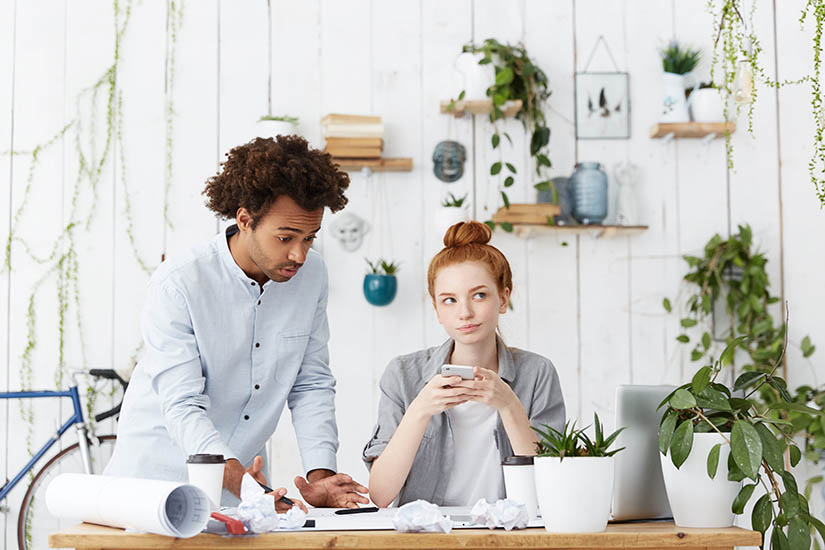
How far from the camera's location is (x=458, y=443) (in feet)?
6.40

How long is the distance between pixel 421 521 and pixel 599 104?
2593 millimetres

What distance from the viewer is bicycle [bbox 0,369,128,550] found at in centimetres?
329

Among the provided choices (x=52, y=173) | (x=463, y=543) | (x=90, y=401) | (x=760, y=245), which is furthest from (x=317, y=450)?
(x=760, y=245)

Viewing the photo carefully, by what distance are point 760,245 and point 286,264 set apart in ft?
7.61

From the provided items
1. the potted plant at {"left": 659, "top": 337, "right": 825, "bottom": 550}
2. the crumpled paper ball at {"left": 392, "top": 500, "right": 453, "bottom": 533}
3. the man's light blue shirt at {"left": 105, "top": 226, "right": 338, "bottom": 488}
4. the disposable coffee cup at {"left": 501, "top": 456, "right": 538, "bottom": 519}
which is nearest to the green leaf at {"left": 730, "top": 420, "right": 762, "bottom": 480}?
the potted plant at {"left": 659, "top": 337, "right": 825, "bottom": 550}

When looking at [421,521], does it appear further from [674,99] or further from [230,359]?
[674,99]

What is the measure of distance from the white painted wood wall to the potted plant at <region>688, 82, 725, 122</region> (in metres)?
0.15

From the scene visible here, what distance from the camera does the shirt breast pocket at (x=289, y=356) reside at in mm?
2068

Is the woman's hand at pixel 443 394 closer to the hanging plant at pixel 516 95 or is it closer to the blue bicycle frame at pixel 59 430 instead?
the hanging plant at pixel 516 95

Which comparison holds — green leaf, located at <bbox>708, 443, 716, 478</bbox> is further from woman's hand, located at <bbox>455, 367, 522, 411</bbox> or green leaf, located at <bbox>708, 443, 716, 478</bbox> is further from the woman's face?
the woman's face

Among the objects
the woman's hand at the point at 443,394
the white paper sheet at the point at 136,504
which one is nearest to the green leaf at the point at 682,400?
the woman's hand at the point at 443,394

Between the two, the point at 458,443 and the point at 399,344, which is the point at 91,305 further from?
the point at 458,443

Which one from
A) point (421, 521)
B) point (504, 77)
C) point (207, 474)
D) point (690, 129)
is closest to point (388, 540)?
point (421, 521)

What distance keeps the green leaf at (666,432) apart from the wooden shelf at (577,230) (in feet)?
6.72
